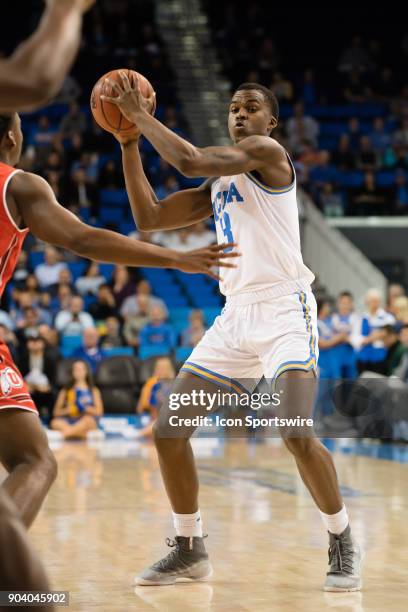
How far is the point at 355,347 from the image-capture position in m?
12.9

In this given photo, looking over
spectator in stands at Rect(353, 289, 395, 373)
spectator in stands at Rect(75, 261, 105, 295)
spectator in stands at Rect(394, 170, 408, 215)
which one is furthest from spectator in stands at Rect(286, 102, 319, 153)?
spectator in stands at Rect(353, 289, 395, 373)

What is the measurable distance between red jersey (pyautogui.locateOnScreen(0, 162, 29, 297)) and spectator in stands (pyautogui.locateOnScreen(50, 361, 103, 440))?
8613mm

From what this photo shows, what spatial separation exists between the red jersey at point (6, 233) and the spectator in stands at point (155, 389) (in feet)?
28.3

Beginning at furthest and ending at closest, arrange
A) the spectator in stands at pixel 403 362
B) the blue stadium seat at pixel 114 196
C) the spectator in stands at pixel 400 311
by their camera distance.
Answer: the blue stadium seat at pixel 114 196
the spectator in stands at pixel 400 311
the spectator in stands at pixel 403 362

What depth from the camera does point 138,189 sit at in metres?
4.93

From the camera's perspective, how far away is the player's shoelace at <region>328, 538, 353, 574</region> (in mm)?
4664

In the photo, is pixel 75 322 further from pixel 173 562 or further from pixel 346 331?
pixel 173 562

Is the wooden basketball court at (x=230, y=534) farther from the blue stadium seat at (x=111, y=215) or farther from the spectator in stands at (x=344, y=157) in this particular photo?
the spectator in stands at (x=344, y=157)

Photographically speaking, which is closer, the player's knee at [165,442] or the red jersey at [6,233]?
the red jersey at [6,233]

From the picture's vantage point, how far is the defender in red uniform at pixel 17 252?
3400mm

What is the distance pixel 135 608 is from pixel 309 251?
1292cm

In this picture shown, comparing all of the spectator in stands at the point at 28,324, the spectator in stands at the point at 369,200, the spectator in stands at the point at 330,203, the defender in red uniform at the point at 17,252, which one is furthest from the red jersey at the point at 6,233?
the spectator in stands at the point at 369,200

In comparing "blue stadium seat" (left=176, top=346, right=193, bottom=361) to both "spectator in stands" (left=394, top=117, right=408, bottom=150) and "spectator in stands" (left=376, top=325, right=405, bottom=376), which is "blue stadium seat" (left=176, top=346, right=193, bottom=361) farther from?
"spectator in stands" (left=394, top=117, right=408, bottom=150)

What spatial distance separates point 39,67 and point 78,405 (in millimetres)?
9773
